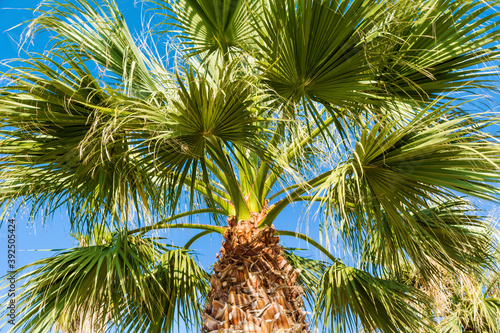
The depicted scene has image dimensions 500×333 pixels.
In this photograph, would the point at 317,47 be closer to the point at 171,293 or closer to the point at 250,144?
the point at 250,144

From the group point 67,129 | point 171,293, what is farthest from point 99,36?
point 171,293

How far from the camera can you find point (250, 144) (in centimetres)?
271

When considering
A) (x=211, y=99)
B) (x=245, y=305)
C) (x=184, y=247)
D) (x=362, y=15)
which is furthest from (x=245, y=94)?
(x=184, y=247)

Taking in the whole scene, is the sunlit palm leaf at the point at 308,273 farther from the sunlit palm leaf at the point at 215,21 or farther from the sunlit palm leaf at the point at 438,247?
the sunlit palm leaf at the point at 215,21

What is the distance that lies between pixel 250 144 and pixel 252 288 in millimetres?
1026

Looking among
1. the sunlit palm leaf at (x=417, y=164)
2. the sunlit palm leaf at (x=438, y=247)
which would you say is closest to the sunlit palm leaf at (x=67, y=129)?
the sunlit palm leaf at (x=417, y=164)

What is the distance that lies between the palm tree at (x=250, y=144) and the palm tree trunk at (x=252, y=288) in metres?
0.01

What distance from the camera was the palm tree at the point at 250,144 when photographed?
248cm

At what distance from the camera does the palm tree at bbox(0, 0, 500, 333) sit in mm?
2482

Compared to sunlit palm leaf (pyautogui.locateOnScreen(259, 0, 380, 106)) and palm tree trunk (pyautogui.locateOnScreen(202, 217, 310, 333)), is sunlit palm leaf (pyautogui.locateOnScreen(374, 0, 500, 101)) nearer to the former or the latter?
sunlit palm leaf (pyautogui.locateOnScreen(259, 0, 380, 106))

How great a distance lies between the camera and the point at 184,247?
3.81 m

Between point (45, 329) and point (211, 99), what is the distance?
1.92 m

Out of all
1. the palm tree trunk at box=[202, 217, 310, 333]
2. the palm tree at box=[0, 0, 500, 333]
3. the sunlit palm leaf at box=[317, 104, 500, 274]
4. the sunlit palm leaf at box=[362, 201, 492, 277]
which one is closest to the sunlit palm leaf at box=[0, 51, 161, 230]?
the palm tree at box=[0, 0, 500, 333]

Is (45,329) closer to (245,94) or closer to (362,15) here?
(245,94)
